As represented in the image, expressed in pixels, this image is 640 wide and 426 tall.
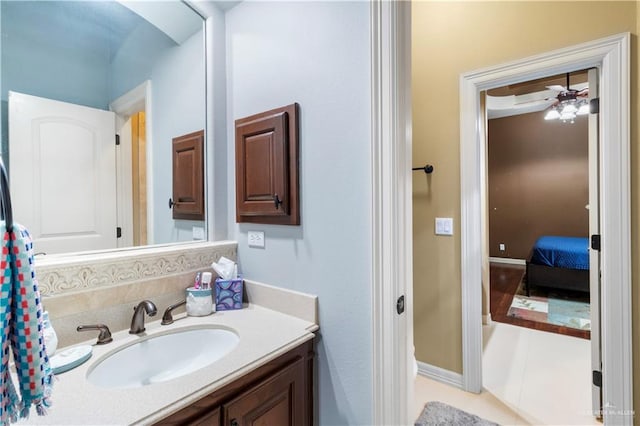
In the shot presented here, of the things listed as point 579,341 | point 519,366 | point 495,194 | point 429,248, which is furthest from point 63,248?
point 495,194

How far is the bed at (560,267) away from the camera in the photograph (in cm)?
369

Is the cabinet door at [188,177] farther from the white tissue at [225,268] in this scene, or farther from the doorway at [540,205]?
the doorway at [540,205]

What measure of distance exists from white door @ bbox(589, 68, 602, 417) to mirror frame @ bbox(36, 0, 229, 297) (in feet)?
6.54

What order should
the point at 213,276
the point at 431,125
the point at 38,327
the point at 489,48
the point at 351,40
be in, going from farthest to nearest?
the point at 431,125 < the point at 489,48 < the point at 213,276 < the point at 351,40 < the point at 38,327

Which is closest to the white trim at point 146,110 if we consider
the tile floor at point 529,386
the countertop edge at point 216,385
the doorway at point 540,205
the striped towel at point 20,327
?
the countertop edge at point 216,385

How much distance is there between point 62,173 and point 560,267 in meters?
4.93

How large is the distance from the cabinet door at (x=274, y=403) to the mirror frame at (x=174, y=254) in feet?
2.18

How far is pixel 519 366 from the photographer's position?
2330mm

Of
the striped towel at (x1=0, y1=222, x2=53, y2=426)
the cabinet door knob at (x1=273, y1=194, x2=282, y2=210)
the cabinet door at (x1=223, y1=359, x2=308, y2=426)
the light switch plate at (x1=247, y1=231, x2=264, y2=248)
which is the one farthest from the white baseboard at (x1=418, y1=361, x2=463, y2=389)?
the striped towel at (x1=0, y1=222, x2=53, y2=426)

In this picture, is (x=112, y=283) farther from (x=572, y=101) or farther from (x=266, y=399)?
(x=572, y=101)

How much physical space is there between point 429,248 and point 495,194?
4783 mm

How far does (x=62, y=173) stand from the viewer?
1188mm

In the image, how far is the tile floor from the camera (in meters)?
1.80

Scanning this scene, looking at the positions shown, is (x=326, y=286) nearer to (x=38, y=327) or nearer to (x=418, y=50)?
(x=38, y=327)
